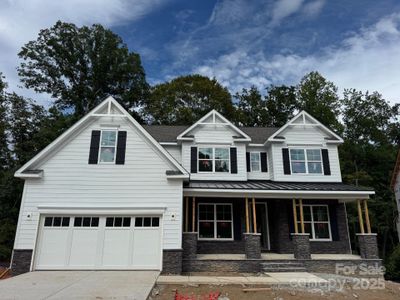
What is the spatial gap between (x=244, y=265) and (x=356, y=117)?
1011 inches

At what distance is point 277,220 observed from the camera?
13367 millimetres

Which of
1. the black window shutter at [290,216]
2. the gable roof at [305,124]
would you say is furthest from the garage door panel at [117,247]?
the gable roof at [305,124]

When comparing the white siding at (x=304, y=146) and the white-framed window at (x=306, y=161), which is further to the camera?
the white-framed window at (x=306, y=161)

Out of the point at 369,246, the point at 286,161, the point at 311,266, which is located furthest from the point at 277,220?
the point at 369,246

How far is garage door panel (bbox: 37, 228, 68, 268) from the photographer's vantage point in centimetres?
977

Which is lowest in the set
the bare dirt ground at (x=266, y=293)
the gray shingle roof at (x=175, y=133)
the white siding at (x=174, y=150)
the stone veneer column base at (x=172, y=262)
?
the bare dirt ground at (x=266, y=293)

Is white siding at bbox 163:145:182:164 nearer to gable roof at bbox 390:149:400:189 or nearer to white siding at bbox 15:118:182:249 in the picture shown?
white siding at bbox 15:118:182:249

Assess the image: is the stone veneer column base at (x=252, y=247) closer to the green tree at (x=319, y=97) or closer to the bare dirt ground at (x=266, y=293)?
the bare dirt ground at (x=266, y=293)

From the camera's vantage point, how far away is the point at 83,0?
37.4ft

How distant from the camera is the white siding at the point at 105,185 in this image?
1017cm

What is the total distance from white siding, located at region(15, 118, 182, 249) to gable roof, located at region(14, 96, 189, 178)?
25cm

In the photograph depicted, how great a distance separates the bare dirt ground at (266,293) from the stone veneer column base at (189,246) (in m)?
2.68

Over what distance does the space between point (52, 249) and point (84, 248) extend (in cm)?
117

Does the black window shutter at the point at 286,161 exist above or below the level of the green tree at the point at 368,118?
below
